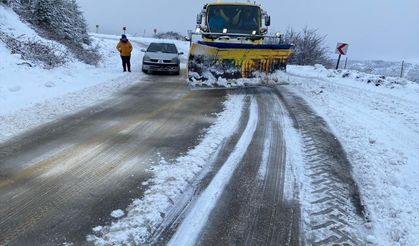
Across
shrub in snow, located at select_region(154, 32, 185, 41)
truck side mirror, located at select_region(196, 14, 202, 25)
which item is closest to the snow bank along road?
truck side mirror, located at select_region(196, 14, 202, 25)

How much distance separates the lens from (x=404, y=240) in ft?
12.3

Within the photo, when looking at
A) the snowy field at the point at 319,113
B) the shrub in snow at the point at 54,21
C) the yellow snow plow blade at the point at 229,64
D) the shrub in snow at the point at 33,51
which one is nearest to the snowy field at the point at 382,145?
the snowy field at the point at 319,113

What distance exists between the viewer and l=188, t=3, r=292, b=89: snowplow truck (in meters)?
12.0

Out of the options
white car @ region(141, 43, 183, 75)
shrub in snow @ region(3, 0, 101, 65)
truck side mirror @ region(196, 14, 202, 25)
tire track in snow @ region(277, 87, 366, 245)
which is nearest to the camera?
tire track in snow @ region(277, 87, 366, 245)

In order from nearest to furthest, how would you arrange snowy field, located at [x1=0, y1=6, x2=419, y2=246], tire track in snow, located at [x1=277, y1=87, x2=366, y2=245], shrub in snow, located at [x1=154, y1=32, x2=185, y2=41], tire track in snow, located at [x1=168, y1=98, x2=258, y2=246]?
1. tire track in snow, located at [x1=168, y1=98, x2=258, y2=246]
2. tire track in snow, located at [x1=277, y1=87, x2=366, y2=245]
3. snowy field, located at [x1=0, y1=6, x2=419, y2=246]
4. shrub in snow, located at [x1=154, y1=32, x2=185, y2=41]

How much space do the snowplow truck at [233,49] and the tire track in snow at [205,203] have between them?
568 cm

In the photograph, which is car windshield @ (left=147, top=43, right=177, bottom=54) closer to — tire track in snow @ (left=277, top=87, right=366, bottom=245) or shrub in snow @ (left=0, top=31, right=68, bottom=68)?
shrub in snow @ (left=0, top=31, right=68, bottom=68)

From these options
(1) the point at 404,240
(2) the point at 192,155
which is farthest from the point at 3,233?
(1) the point at 404,240

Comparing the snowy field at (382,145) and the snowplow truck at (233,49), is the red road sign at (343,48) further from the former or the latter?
the snowplow truck at (233,49)

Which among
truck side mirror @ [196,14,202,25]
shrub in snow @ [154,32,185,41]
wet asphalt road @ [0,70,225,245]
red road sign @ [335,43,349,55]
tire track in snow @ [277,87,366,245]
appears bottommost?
wet asphalt road @ [0,70,225,245]

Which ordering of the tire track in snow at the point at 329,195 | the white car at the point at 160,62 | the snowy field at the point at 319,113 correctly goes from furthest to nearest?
the white car at the point at 160,62 < the snowy field at the point at 319,113 < the tire track in snow at the point at 329,195

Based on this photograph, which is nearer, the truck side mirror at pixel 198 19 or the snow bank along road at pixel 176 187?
Result: the snow bank along road at pixel 176 187

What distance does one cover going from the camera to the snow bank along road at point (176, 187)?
3785 millimetres

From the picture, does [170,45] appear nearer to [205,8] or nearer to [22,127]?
[205,8]
